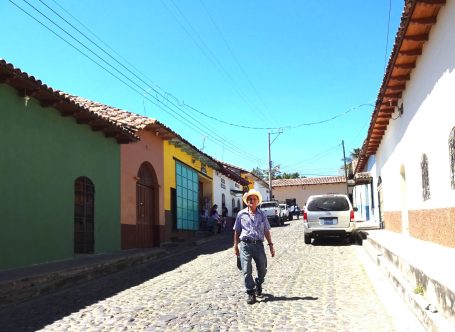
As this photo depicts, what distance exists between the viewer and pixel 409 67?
1121 centimetres

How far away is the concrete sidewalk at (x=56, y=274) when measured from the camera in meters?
8.29

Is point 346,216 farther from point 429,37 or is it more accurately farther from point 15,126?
point 15,126

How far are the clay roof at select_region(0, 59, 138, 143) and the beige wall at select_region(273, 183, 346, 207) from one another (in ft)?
152

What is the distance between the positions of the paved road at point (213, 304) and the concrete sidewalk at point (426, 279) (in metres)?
0.36

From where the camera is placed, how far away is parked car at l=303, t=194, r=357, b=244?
16.4 meters

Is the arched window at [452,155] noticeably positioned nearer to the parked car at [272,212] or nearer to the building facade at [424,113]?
the building facade at [424,113]

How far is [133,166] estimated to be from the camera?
17141mm

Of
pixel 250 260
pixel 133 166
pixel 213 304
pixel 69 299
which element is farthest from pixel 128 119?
pixel 213 304

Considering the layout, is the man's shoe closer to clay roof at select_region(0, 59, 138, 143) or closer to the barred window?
the barred window

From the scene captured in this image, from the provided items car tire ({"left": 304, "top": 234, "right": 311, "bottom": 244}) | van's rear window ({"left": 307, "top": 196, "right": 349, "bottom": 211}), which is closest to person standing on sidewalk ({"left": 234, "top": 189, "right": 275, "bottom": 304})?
van's rear window ({"left": 307, "top": 196, "right": 349, "bottom": 211})

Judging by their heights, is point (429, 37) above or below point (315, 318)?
above

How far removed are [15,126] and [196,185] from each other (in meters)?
15.3

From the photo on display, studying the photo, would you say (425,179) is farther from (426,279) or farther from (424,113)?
(426,279)

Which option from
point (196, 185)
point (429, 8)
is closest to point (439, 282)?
point (429, 8)
